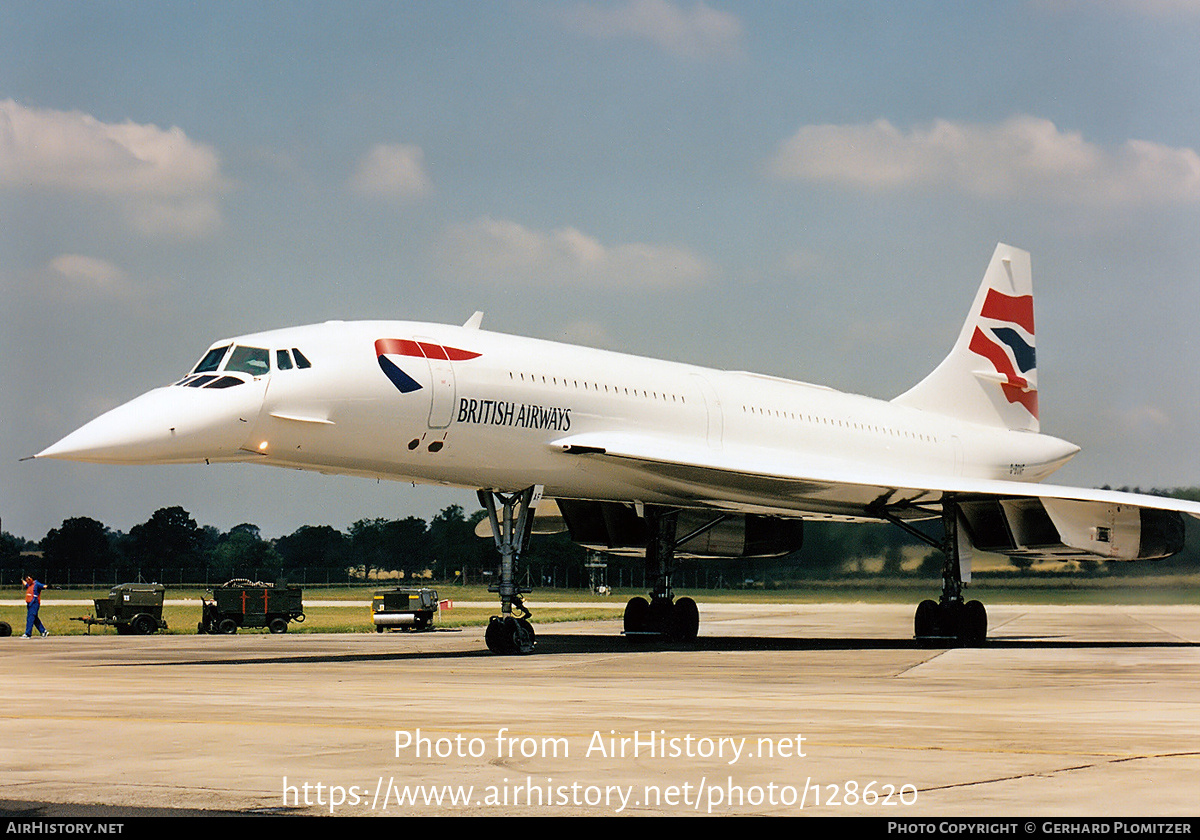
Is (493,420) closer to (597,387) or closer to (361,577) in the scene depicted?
(597,387)

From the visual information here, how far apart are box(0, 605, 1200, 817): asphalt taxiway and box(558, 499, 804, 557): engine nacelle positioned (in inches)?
234

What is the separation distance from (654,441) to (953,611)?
5108 mm

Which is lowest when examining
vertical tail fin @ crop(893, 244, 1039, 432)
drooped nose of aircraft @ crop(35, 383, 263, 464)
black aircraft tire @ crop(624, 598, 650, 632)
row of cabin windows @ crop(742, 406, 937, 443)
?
black aircraft tire @ crop(624, 598, 650, 632)

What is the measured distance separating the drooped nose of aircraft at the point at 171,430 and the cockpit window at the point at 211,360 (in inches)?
21.1

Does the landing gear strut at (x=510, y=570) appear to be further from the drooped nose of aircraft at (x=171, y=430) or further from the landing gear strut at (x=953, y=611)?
the landing gear strut at (x=953, y=611)

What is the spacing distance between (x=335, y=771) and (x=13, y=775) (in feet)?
4.85

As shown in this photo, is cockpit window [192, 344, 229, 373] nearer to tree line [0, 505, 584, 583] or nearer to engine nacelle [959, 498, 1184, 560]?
engine nacelle [959, 498, 1184, 560]

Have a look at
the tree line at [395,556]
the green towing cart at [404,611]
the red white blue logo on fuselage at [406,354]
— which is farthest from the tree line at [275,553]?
the red white blue logo on fuselage at [406,354]

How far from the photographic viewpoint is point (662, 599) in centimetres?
2086

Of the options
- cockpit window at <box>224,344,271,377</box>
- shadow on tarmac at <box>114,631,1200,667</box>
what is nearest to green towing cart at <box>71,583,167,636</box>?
shadow on tarmac at <box>114,631,1200,667</box>

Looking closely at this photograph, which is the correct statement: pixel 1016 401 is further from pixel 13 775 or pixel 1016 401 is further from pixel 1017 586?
pixel 13 775

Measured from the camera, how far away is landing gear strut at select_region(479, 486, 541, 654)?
16250 mm

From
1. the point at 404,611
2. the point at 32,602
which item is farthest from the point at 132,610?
the point at 404,611

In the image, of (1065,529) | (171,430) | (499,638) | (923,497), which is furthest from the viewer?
(923,497)
